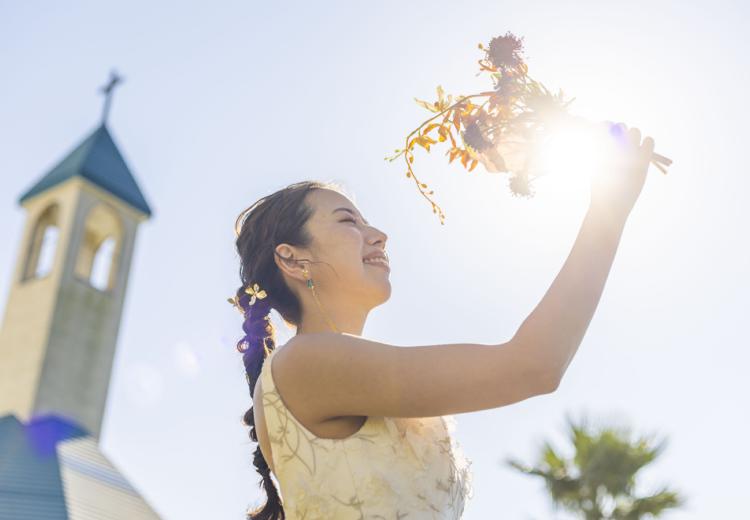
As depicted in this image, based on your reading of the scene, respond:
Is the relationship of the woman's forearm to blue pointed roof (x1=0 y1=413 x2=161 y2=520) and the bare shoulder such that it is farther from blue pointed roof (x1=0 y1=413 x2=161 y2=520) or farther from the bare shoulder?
blue pointed roof (x1=0 y1=413 x2=161 y2=520)

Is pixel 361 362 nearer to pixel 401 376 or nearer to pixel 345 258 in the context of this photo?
pixel 401 376

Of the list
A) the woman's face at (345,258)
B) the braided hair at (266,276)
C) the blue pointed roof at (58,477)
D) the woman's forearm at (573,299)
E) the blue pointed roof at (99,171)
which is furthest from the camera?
the blue pointed roof at (99,171)

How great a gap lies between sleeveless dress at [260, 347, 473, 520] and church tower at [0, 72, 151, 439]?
1007 inches

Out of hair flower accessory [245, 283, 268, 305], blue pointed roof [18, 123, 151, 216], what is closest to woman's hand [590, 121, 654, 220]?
hair flower accessory [245, 283, 268, 305]

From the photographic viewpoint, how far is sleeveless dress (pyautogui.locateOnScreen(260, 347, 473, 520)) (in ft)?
7.19

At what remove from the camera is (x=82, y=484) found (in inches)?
1000

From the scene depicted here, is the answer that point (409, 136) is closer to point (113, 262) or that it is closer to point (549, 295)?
point (549, 295)

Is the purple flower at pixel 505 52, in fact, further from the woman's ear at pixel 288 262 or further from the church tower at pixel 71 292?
the church tower at pixel 71 292

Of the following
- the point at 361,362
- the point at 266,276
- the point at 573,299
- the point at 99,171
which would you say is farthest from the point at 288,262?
the point at 99,171

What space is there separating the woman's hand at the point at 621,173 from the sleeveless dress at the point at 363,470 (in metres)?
0.77

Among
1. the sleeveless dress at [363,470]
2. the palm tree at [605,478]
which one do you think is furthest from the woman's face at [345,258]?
the palm tree at [605,478]

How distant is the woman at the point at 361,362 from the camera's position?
1924mm

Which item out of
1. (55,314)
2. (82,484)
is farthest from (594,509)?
(55,314)

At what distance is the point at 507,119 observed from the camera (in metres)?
2.39
